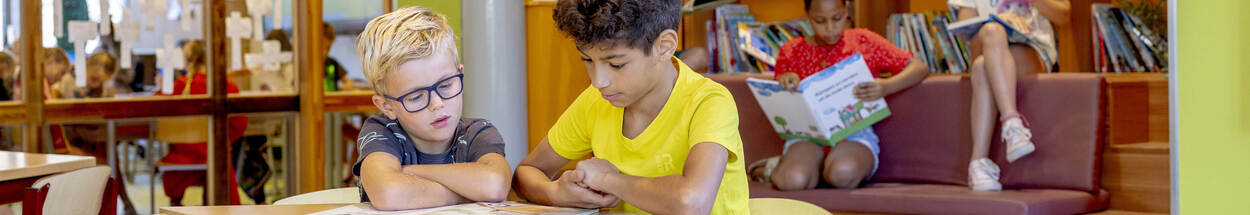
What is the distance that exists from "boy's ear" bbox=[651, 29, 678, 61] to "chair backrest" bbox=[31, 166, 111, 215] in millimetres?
1537

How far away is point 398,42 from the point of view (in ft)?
5.28

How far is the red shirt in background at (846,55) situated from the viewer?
3.71 meters

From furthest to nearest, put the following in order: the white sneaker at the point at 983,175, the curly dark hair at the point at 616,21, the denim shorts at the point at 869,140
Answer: the denim shorts at the point at 869,140 < the white sneaker at the point at 983,175 < the curly dark hair at the point at 616,21

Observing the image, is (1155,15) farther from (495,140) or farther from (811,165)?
(495,140)

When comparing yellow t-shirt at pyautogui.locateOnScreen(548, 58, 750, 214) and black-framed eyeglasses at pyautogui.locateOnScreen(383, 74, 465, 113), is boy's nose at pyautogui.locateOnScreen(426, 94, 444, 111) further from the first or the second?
yellow t-shirt at pyautogui.locateOnScreen(548, 58, 750, 214)

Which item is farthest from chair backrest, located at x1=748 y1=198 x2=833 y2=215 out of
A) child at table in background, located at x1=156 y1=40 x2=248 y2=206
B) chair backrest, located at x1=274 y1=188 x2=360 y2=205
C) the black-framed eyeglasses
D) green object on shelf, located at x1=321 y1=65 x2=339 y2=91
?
green object on shelf, located at x1=321 y1=65 x2=339 y2=91

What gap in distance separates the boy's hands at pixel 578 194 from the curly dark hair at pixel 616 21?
7.7 inches

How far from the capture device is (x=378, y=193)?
1.50 m

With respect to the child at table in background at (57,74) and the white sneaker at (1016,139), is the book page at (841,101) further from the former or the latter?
the child at table in background at (57,74)

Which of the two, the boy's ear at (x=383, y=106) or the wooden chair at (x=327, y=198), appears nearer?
the boy's ear at (x=383, y=106)

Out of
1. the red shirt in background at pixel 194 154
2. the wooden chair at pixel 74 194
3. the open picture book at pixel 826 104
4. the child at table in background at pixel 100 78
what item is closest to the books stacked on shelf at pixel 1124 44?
the open picture book at pixel 826 104

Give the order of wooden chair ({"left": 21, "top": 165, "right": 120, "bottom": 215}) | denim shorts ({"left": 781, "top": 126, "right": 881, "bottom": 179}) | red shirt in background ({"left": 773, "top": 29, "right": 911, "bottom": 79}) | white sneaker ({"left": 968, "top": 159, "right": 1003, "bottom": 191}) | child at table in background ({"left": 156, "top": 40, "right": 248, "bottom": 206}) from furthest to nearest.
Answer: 1. child at table in background ({"left": 156, "top": 40, "right": 248, "bottom": 206})
2. red shirt in background ({"left": 773, "top": 29, "right": 911, "bottom": 79})
3. denim shorts ({"left": 781, "top": 126, "right": 881, "bottom": 179})
4. white sneaker ({"left": 968, "top": 159, "right": 1003, "bottom": 191})
5. wooden chair ({"left": 21, "top": 165, "right": 120, "bottom": 215})

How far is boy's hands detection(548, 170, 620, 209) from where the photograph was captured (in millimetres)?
1520

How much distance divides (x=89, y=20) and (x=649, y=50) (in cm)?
360
